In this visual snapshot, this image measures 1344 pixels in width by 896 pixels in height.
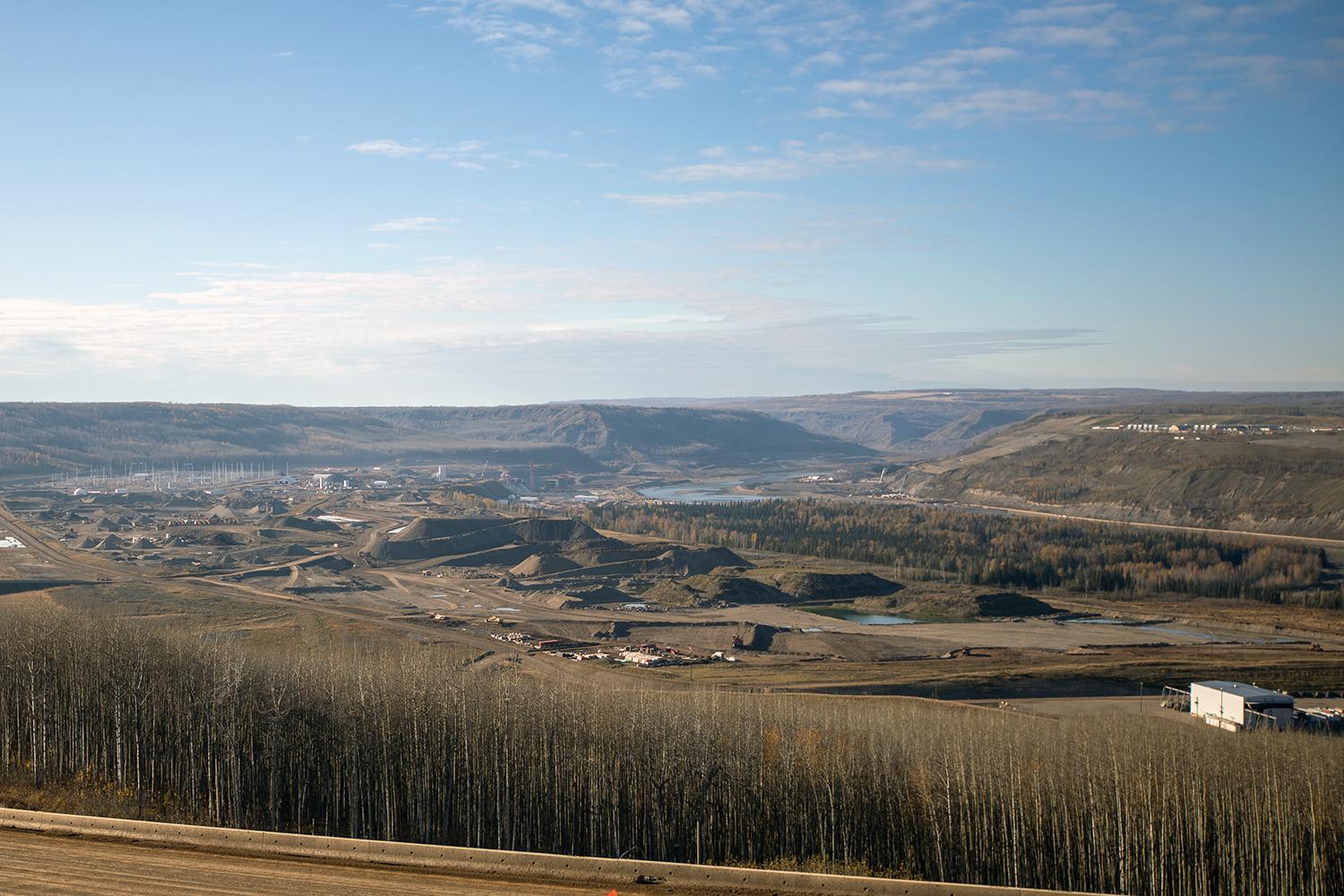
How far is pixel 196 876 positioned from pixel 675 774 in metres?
14.8

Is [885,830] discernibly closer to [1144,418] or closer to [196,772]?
[196,772]

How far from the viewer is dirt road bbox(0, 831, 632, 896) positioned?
2080 cm

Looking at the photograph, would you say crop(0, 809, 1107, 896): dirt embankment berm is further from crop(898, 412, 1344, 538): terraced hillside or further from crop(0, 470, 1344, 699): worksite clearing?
crop(898, 412, 1344, 538): terraced hillside

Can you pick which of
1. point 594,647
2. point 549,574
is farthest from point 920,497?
point 594,647

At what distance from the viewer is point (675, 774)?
32.8 metres

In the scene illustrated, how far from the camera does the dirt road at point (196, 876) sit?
2080 centimetres

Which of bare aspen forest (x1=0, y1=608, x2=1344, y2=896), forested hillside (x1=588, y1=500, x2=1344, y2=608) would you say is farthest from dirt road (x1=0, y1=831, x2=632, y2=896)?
forested hillside (x1=588, y1=500, x2=1344, y2=608)

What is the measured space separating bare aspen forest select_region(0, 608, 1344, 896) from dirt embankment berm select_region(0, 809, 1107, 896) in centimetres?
691

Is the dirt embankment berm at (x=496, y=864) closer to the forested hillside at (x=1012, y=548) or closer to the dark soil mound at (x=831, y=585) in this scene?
the dark soil mound at (x=831, y=585)

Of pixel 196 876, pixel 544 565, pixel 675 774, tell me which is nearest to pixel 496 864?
pixel 196 876

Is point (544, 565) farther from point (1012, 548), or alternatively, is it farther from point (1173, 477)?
point (1173, 477)

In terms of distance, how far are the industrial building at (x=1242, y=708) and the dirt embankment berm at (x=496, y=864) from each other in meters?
26.4

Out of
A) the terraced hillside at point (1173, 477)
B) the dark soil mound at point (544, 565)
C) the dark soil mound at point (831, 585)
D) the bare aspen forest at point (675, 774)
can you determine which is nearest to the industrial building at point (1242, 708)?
the bare aspen forest at point (675, 774)

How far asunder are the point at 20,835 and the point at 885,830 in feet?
72.8
